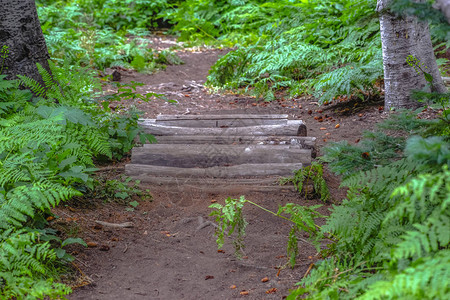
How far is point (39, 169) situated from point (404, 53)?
433 cm

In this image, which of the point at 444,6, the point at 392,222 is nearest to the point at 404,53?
the point at 392,222

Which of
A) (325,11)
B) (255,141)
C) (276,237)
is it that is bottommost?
(276,237)

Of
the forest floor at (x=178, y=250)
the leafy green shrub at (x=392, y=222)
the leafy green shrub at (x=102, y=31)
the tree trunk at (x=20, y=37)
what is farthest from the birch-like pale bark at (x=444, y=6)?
the leafy green shrub at (x=102, y=31)

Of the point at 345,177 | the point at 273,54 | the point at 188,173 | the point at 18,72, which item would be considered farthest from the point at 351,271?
the point at 273,54

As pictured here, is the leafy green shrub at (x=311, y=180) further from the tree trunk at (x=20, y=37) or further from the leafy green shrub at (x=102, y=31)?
the leafy green shrub at (x=102, y=31)

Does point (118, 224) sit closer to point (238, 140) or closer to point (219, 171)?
point (219, 171)

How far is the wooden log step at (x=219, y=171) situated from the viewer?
469cm

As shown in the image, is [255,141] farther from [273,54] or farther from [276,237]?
[273,54]

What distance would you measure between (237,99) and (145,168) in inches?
131

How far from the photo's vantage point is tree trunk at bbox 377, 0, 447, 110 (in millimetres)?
5395

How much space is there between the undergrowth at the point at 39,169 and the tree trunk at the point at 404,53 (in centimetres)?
311

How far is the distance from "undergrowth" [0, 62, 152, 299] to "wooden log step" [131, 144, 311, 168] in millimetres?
276

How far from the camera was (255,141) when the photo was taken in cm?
522

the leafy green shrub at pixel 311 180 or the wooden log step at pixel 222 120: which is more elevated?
the wooden log step at pixel 222 120
